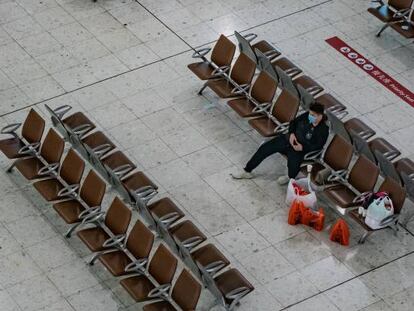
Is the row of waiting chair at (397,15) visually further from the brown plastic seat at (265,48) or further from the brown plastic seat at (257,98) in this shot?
the brown plastic seat at (257,98)

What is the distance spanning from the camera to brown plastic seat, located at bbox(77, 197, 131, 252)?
39.7 feet

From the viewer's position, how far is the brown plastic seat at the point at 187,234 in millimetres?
12048

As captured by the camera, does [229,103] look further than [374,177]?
Yes

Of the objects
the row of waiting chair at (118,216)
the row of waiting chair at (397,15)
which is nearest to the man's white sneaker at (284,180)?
the row of waiting chair at (118,216)

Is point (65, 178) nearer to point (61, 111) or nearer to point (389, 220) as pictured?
point (61, 111)

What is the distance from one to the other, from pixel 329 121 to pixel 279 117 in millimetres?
629

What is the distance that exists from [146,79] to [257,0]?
8.78 feet

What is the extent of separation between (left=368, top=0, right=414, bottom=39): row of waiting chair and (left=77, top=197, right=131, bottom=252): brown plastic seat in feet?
18.4

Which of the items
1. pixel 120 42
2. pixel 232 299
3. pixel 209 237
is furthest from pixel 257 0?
pixel 232 299

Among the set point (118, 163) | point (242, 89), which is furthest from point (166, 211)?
point (242, 89)

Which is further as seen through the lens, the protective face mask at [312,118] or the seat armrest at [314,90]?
the seat armrest at [314,90]

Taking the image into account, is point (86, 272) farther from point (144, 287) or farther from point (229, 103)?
point (229, 103)

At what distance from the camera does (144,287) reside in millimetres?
11617

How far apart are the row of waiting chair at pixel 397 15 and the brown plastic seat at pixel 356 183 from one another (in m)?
3.41
